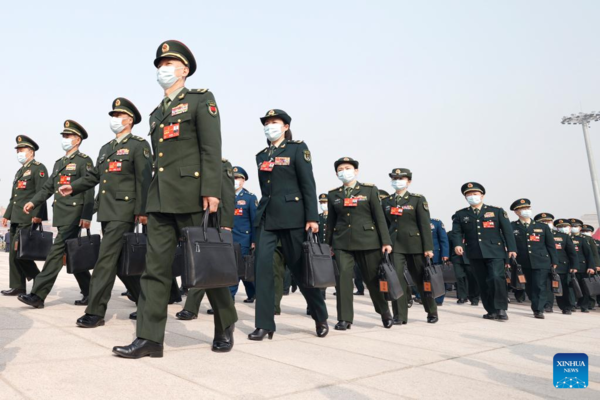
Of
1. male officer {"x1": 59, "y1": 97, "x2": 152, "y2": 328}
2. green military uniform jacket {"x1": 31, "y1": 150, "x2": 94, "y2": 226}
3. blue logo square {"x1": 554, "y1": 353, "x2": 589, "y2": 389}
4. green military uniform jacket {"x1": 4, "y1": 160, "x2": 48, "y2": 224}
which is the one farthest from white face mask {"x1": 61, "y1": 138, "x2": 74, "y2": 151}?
blue logo square {"x1": 554, "y1": 353, "x2": 589, "y2": 389}

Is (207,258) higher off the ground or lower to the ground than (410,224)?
lower

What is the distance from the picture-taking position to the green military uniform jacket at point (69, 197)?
6141 millimetres

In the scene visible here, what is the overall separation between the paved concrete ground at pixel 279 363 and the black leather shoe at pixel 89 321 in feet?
0.36

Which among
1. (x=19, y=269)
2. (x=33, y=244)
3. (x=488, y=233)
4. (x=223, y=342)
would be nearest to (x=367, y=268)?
(x=223, y=342)

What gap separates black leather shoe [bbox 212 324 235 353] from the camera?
3793mm

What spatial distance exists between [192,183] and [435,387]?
2230 millimetres

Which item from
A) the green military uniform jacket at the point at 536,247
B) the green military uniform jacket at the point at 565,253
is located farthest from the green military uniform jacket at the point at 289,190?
the green military uniform jacket at the point at 565,253

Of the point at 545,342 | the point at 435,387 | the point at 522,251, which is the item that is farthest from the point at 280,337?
the point at 522,251

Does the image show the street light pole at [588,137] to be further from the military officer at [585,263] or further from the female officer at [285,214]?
the female officer at [285,214]

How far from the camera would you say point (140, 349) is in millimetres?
3381

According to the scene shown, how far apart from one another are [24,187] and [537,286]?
364 inches

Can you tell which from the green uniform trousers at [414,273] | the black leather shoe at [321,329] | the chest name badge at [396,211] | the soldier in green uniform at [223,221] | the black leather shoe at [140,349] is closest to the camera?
the black leather shoe at [140,349]

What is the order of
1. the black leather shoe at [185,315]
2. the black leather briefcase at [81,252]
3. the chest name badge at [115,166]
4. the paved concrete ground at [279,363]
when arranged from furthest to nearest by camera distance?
the black leather shoe at [185,315] < the black leather briefcase at [81,252] < the chest name badge at [115,166] < the paved concrete ground at [279,363]

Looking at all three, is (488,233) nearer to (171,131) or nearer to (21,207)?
(171,131)
